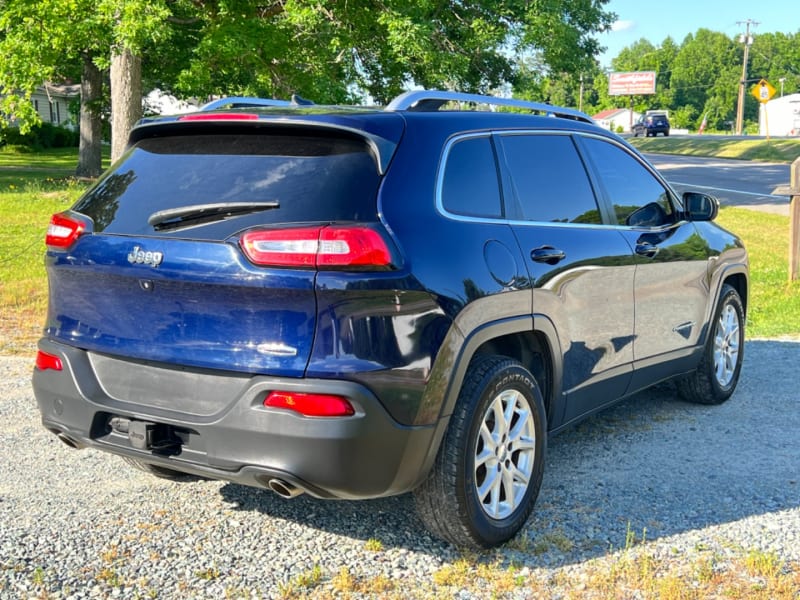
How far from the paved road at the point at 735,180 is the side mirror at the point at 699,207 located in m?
11.9

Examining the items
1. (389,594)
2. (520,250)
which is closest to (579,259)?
(520,250)

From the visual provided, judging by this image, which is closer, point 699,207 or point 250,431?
point 250,431

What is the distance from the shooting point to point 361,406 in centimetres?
321

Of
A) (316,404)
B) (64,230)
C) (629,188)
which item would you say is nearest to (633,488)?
(629,188)

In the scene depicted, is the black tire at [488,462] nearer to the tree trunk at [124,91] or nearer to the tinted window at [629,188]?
the tinted window at [629,188]

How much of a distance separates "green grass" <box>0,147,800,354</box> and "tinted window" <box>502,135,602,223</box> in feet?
14.9

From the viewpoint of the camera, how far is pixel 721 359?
6.17 meters

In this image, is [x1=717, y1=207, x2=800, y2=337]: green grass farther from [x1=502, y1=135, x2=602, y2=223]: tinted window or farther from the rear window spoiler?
the rear window spoiler

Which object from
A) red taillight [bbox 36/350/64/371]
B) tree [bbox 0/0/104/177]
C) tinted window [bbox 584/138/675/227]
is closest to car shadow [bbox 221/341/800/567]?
red taillight [bbox 36/350/64/371]

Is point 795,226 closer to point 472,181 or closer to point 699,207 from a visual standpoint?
point 699,207

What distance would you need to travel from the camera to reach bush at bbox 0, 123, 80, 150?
145 feet

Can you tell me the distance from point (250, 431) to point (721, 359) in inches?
156

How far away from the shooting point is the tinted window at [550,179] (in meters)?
4.23

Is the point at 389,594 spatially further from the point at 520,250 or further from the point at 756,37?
the point at 756,37
